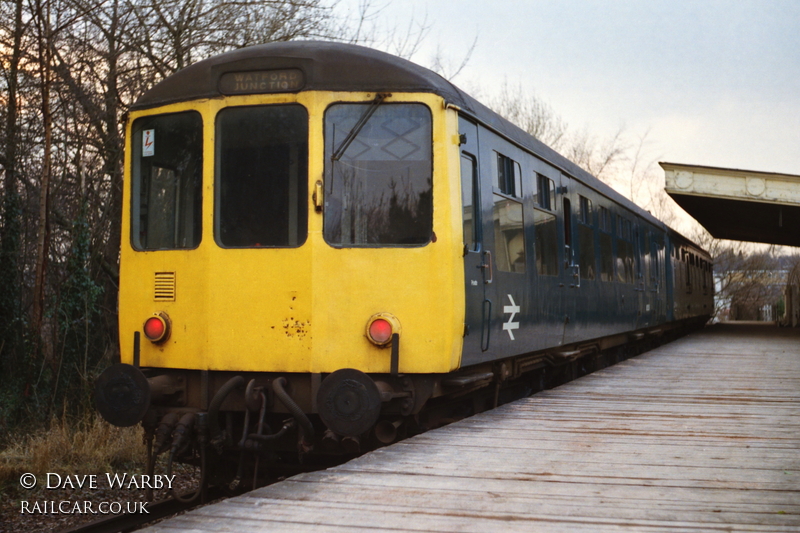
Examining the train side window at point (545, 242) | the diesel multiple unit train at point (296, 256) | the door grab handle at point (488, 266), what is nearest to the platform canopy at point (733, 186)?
the train side window at point (545, 242)

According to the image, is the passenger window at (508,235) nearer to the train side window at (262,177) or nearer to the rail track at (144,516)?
the train side window at (262,177)

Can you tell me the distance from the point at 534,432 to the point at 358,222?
1.80 meters

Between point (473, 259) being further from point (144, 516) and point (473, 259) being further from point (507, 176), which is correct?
point (144, 516)

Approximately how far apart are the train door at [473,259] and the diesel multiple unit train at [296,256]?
0.02 metres

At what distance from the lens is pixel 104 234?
14.9 m

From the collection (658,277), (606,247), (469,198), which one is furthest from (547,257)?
(658,277)

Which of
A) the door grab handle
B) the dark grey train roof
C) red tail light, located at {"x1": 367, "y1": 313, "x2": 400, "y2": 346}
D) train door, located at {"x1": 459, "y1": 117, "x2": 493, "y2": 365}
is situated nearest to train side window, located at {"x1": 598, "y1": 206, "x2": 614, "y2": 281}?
the door grab handle

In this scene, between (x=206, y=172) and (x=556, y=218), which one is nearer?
(x=206, y=172)

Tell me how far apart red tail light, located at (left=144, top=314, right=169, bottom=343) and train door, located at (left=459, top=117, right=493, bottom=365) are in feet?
6.74

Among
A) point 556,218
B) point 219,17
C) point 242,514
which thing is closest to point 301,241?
point 242,514

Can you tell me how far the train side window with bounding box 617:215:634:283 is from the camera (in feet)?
39.2

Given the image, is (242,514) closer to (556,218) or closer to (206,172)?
(206,172)

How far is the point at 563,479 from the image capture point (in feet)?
12.8

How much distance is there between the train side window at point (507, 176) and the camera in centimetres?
655
